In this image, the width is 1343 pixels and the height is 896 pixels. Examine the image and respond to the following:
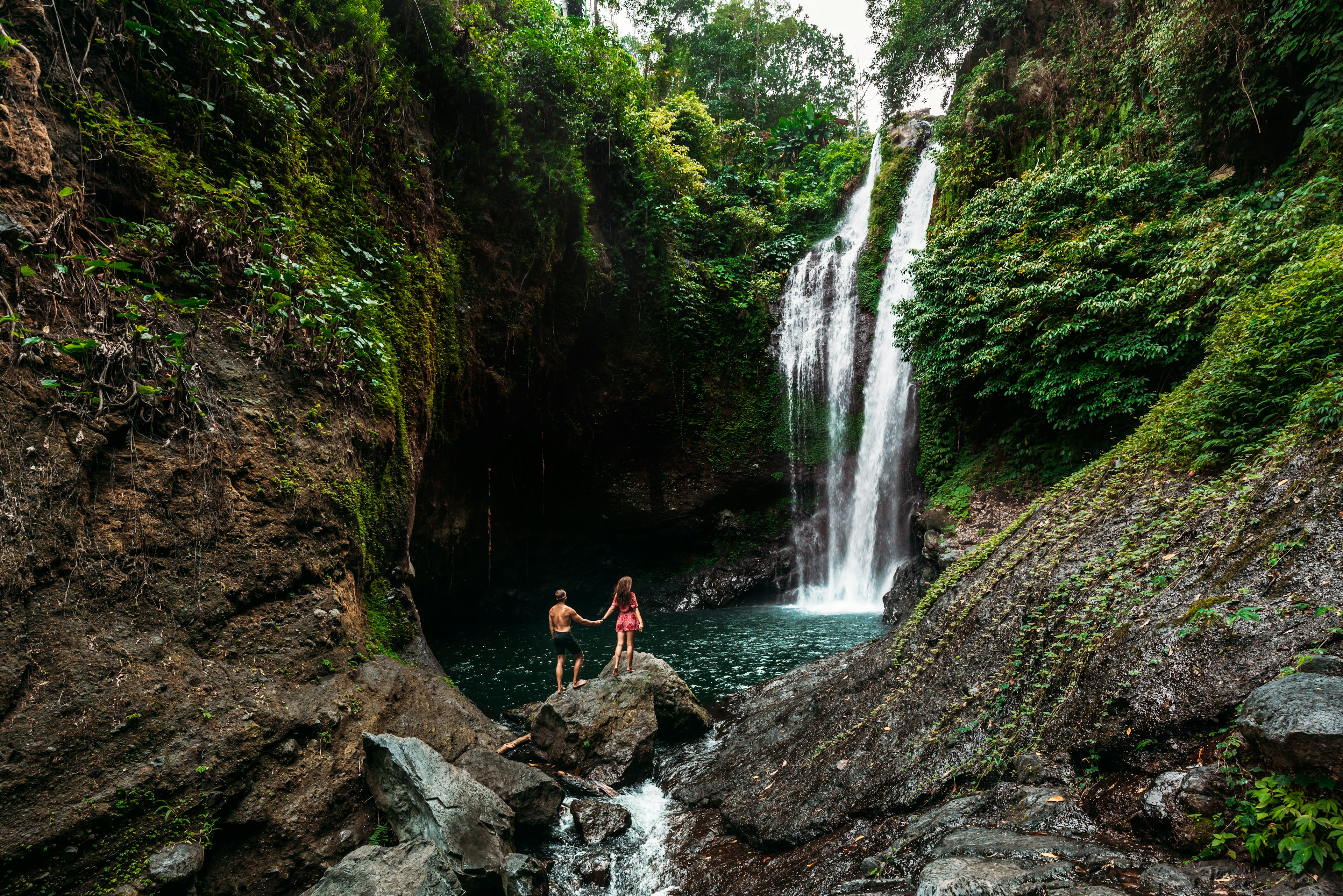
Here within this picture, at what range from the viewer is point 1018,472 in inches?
400

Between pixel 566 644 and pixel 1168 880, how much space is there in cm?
660

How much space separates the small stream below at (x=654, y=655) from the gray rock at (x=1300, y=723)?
3.79 metres

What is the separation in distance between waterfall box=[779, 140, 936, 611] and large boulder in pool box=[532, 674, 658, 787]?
8.33m

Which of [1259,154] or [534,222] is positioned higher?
[534,222]

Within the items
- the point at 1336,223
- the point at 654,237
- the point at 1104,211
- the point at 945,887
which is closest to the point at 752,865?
the point at 945,887

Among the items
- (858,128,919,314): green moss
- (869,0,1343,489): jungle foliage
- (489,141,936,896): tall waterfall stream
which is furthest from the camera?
(858,128,919,314): green moss

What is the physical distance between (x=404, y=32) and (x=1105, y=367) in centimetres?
1210

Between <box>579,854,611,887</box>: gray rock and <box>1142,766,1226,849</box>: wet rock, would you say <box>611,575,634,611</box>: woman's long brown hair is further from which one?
<box>1142,766,1226,849</box>: wet rock

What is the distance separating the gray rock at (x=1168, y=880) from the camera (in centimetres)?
210

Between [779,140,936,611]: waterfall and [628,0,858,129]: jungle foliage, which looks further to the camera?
[628,0,858,129]: jungle foliage

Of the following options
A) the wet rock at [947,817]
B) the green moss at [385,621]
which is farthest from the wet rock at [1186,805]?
the green moss at [385,621]

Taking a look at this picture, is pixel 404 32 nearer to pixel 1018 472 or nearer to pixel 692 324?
pixel 692 324

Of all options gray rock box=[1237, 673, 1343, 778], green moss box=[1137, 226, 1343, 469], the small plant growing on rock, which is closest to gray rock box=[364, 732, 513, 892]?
the small plant growing on rock

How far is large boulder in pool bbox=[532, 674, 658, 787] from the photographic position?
5867 mm
